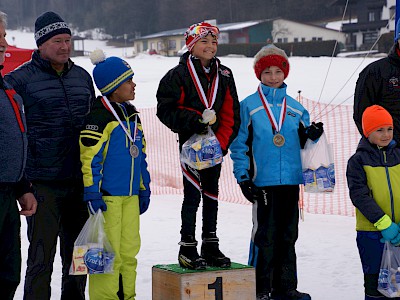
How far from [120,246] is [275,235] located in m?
1.14

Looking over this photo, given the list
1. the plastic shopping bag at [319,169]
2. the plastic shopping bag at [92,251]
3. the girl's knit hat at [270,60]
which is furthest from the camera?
the girl's knit hat at [270,60]

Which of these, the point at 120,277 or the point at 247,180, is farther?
the point at 247,180

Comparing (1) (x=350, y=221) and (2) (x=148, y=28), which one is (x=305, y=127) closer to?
(1) (x=350, y=221)

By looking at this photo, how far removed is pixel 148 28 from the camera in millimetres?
88500

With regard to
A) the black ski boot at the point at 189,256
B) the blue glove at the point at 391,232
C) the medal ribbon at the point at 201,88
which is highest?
the medal ribbon at the point at 201,88

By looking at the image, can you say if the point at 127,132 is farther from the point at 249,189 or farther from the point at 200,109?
the point at 249,189

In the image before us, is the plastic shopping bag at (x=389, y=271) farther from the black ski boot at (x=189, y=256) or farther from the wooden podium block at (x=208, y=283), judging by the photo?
the black ski boot at (x=189, y=256)

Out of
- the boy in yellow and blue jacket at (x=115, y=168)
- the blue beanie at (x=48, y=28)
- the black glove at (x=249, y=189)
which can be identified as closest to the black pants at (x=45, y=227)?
the boy in yellow and blue jacket at (x=115, y=168)

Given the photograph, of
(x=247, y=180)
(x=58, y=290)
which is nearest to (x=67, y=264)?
(x=58, y=290)

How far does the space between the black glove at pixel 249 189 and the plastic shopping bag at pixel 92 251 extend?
1.05 metres

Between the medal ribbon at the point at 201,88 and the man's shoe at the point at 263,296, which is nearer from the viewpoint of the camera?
the medal ribbon at the point at 201,88

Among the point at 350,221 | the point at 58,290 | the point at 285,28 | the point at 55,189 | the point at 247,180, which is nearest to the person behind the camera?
the point at 55,189

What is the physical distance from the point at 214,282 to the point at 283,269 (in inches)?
28.4

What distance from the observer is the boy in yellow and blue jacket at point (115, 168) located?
459 centimetres
